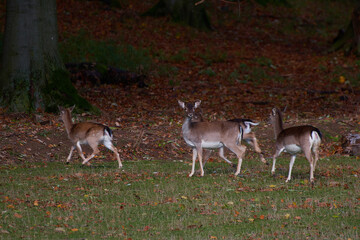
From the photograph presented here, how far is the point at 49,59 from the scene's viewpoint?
701 inches

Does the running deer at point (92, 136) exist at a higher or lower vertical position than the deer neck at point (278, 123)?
lower

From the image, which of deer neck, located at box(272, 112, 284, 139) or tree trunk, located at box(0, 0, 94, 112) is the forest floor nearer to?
tree trunk, located at box(0, 0, 94, 112)

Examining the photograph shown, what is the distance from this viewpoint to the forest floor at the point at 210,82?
15258 millimetres

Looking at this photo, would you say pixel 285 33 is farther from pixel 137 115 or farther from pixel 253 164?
pixel 253 164

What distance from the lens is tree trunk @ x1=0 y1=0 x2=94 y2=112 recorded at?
679 inches

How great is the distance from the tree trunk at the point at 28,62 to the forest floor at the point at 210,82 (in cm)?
72

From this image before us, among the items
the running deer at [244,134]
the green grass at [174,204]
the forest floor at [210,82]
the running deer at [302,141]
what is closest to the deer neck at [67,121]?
the forest floor at [210,82]

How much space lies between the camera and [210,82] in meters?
24.5

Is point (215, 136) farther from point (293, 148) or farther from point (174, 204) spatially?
point (174, 204)

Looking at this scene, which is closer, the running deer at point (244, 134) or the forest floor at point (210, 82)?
the running deer at point (244, 134)

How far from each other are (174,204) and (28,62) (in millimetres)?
10247

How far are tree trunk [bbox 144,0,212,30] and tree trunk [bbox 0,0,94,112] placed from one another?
14813 mm

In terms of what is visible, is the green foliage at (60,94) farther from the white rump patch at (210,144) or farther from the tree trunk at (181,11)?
the tree trunk at (181,11)

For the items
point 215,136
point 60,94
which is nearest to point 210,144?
point 215,136
